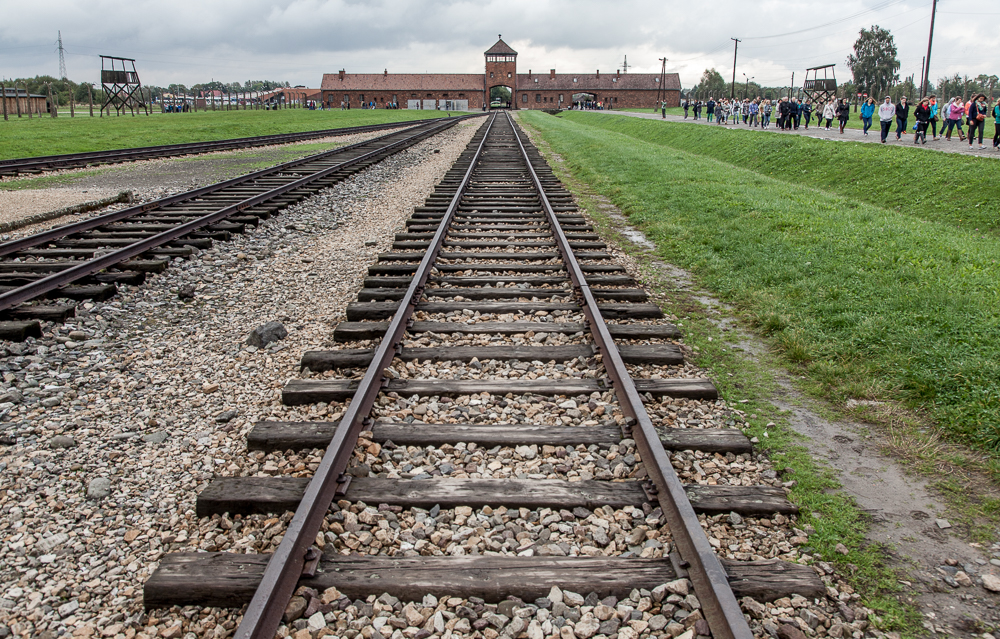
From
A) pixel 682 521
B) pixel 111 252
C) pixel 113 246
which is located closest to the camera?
pixel 682 521

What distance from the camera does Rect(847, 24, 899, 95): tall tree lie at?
10094cm

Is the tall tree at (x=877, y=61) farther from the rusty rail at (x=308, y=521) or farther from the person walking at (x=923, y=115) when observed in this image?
the rusty rail at (x=308, y=521)

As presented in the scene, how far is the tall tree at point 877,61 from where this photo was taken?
101m

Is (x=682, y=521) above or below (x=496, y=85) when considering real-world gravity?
below

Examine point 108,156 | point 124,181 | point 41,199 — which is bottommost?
point 41,199

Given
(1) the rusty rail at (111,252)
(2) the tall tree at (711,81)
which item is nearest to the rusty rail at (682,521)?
(1) the rusty rail at (111,252)

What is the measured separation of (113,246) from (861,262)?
32.1 feet

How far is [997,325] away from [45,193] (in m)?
17.5

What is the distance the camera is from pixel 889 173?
16500 millimetres

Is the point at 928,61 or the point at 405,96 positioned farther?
the point at 405,96

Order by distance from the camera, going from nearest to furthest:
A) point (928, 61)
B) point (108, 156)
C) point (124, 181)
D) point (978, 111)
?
1. point (124, 181)
2. point (978, 111)
3. point (108, 156)
4. point (928, 61)

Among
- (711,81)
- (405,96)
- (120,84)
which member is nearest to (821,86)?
(120,84)

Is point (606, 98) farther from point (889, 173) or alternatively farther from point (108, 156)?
point (889, 173)

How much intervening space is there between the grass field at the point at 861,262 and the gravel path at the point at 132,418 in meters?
4.35
